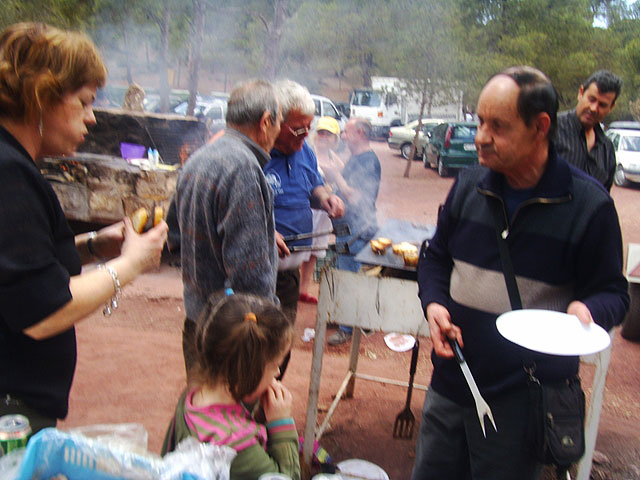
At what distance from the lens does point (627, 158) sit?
1570 centimetres

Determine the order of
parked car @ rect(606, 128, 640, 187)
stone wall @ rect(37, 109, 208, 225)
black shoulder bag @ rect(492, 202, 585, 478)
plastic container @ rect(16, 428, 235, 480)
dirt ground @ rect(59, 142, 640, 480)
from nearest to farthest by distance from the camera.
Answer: plastic container @ rect(16, 428, 235, 480) → black shoulder bag @ rect(492, 202, 585, 478) → dirt ground @ rect(59, 142, 640, 480) → stone wall @ rect(37, 109, 208, 225) → parked car @ rect(606, 128, 640, 187)

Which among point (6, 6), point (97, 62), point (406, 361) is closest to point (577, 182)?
point (97, 62)

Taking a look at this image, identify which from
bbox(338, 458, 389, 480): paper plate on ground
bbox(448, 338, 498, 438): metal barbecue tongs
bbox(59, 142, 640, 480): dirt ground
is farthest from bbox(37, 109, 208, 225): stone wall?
bbox(448, 338, 498, 438): metal barbecue tongs

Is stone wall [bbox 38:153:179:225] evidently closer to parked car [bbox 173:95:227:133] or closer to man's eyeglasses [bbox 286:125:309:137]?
man's eyeglasses [bbox 286:125:309:137]

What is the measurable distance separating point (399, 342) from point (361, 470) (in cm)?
202

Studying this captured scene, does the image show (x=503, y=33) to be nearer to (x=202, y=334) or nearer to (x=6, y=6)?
(x=6, y=6)

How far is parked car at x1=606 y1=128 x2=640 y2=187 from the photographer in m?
15.4

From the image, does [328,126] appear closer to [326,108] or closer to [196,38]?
[196,38]

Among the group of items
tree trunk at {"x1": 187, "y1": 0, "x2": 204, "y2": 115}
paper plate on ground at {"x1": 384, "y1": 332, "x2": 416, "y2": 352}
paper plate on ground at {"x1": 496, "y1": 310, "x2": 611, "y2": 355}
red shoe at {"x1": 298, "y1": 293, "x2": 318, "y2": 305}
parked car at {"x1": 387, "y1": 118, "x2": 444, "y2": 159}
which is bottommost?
red shoe at {"x1": 298, "y1": 293, "x2": 318, "y2": 305}

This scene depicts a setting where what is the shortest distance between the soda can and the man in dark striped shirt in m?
3.34

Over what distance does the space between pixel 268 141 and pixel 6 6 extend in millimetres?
7930

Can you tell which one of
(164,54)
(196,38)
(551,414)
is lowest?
(551,414)

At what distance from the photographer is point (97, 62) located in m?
1.40

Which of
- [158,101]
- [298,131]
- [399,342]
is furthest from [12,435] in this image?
[158,101]
